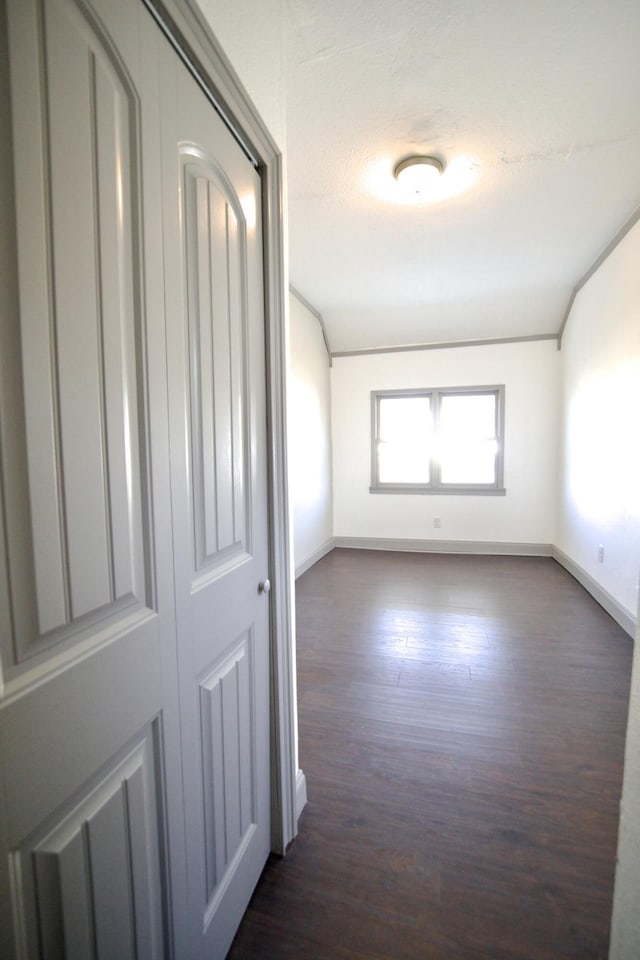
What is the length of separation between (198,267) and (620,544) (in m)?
3.34

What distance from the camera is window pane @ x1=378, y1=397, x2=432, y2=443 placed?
17.3 feet

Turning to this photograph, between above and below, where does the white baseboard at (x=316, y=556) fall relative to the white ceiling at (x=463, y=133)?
below

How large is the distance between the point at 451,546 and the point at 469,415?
166 cm

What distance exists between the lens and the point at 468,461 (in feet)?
16.9

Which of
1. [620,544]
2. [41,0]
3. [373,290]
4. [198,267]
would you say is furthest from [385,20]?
[620,544]

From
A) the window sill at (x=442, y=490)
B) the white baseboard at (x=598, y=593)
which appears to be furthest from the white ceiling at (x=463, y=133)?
the white baseboard at (x=598, y=593)

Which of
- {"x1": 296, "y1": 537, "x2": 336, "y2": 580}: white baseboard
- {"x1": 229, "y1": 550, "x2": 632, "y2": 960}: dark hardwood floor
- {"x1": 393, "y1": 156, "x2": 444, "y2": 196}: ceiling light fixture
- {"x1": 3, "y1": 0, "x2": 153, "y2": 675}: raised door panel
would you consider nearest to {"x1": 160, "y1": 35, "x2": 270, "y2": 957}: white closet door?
{"x1": 3, "y1": 0, "x2": 153, "y2": 675}: raised door panel

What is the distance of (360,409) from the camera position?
538 centimetres

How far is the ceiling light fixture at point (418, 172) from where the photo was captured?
2.27 m

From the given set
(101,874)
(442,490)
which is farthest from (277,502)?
(442,490)

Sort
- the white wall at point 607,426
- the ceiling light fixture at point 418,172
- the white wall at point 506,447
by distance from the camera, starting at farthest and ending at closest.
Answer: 1. the white wall at point 506,447
2. the white wall at point 607,426
3. the ceiling light fixture at point 418,172

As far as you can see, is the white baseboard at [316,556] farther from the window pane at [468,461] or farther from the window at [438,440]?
the window pane at [468,461]

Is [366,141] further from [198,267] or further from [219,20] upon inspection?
[198,267]

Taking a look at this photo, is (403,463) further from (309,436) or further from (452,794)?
(452,794)
